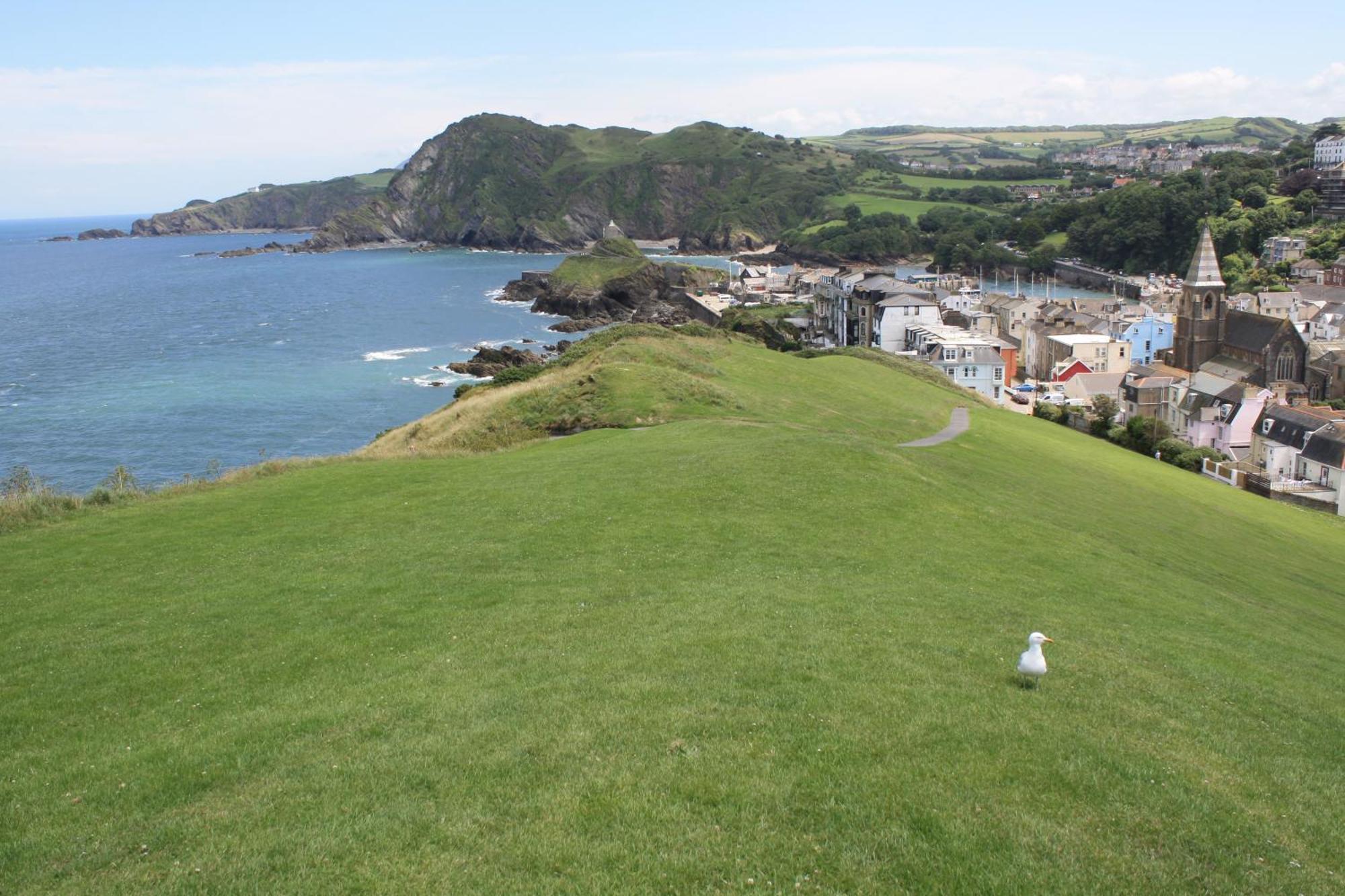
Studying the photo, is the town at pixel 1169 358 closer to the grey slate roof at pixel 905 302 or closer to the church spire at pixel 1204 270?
the church spire at pixel 1204 270

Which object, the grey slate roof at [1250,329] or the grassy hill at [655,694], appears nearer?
the grassy hill at [655,694]

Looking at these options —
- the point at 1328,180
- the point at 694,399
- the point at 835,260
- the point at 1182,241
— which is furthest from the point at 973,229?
the point at 694,399

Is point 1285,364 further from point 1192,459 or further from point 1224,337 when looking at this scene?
point 1192,459

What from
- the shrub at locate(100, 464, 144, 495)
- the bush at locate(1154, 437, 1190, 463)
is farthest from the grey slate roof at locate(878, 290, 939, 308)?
the shrub at locate(100, 464, 144, 495)

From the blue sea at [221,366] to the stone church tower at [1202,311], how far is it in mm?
65240

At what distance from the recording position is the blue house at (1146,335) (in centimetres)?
9000

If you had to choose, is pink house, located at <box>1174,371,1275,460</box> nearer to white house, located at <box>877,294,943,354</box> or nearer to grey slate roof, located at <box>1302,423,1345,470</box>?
grey slate roof, located at <box>1302,423,1345,470</box>

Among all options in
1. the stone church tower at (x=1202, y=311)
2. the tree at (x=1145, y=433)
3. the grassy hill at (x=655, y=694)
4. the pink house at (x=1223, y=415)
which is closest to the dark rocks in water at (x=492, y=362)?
the tree at (x=1145, y=433)

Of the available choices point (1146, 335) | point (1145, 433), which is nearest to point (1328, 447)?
point (1145, 433)

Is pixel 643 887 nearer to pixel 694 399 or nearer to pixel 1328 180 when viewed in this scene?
pixel 694 399

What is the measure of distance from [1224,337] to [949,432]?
51.5 meters

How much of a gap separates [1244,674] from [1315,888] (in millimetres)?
8326

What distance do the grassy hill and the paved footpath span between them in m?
12.6

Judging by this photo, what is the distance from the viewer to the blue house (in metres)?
90.0
